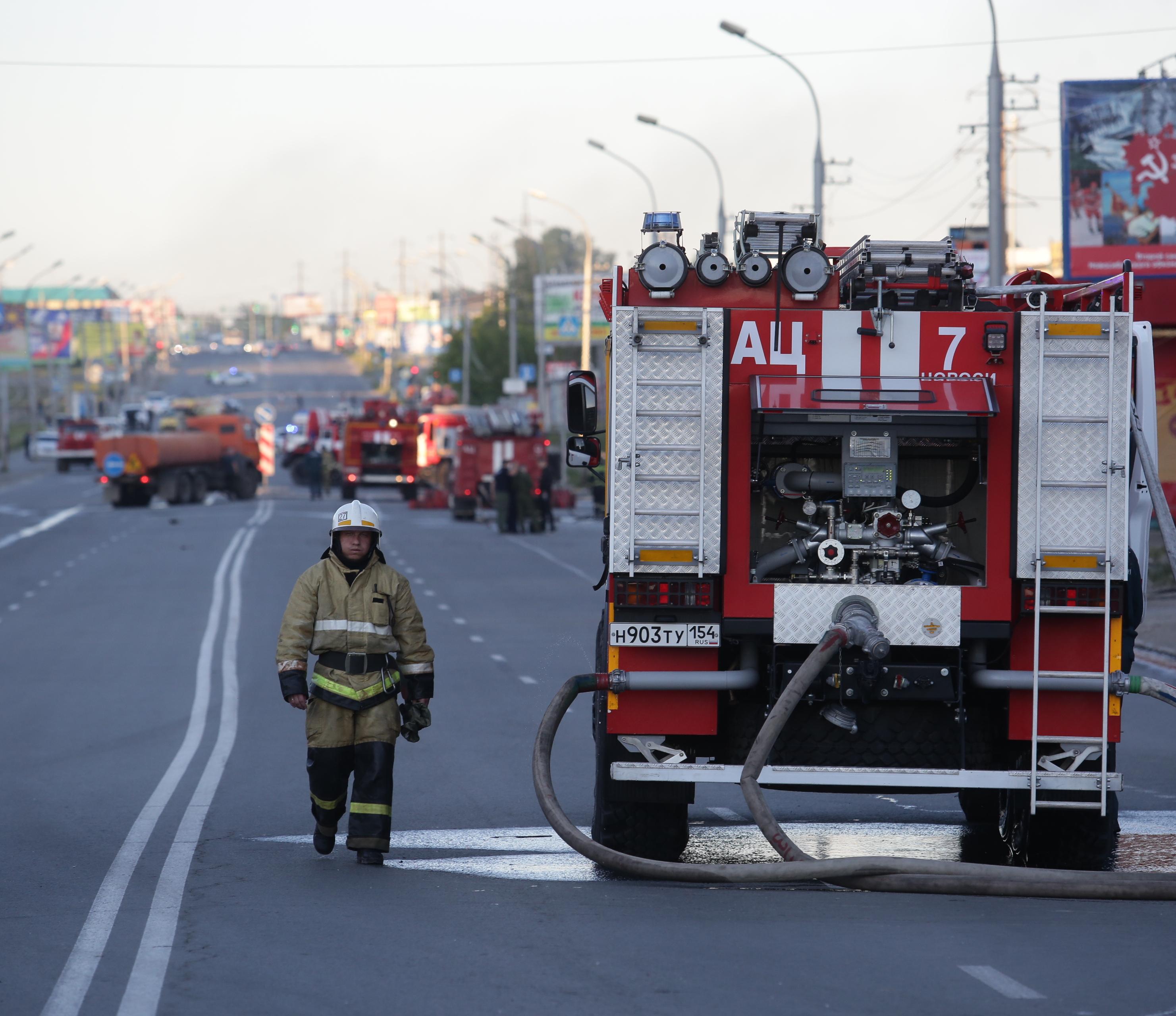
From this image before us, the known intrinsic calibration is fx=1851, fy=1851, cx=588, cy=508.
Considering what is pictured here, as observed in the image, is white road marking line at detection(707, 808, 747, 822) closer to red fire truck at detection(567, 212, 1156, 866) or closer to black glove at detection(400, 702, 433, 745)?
red fire truck at detection(567, 212, 1156, 866)

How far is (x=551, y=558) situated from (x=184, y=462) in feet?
78.5

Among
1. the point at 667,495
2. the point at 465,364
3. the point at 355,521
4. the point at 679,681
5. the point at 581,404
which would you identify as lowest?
the point at 679,681

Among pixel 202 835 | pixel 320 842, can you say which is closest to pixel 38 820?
pixel 202 835

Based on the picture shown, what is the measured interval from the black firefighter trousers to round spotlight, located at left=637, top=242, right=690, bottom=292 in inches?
91.7

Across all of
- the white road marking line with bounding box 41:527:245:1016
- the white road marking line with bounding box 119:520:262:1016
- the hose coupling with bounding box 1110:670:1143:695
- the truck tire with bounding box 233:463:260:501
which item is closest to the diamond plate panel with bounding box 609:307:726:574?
the hose coupling with bounding box 1110:670:1143:695

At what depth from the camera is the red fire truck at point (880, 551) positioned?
809cm

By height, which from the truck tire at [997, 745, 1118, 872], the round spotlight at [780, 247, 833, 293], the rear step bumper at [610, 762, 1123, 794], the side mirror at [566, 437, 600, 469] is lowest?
the truck tire at [997, 745, 1118, 872]

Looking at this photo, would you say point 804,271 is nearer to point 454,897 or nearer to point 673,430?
point 673,430

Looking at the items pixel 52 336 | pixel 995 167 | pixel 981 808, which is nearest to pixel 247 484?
pixel 995 167

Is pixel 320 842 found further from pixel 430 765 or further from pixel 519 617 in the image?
pixel 519 617

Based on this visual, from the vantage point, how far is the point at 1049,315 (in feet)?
26.7

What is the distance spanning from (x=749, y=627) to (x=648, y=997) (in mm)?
2351

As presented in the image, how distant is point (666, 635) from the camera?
8219 millimetres

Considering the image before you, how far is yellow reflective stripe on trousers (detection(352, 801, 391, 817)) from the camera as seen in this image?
862cm
